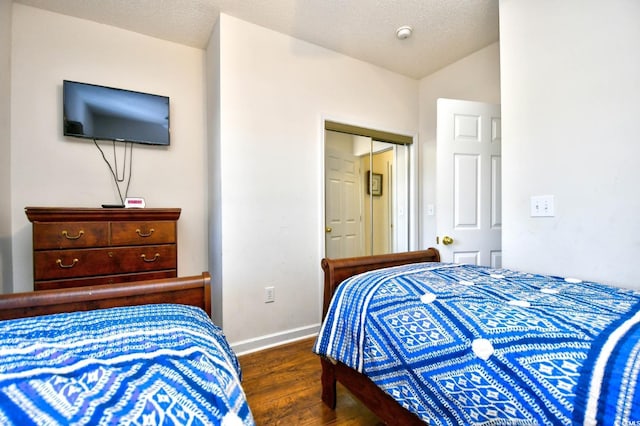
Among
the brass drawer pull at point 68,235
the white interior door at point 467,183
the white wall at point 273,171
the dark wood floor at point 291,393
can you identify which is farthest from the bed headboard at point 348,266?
the brass drawer pull at point 68,235

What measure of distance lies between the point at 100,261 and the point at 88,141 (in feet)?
3.53

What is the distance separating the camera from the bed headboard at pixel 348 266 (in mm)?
1558

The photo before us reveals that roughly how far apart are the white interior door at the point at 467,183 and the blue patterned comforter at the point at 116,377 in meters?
2.16

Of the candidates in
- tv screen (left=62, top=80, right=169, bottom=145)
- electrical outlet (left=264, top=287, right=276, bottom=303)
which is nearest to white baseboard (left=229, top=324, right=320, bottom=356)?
electrical outlet (left=264, top=287, right=276, bottom=303)

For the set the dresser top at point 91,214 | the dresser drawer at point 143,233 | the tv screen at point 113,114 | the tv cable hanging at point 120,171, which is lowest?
the dresser drawer at point 143,233

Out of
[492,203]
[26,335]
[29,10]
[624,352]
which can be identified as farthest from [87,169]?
[492,203]

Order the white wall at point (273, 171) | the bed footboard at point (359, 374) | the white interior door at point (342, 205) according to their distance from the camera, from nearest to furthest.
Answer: the bed footboard at point (359, 374)
the white wall at point (273, 171)
the white interior door at point (342, 205)

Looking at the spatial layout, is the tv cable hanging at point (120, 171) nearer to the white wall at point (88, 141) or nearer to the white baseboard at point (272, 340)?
the white wall at point (88, 141)

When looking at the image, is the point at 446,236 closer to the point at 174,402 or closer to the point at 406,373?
the point at 406,373

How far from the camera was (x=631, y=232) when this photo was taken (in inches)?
55.0

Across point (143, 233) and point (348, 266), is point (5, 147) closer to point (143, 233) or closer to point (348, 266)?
point (143, 233)

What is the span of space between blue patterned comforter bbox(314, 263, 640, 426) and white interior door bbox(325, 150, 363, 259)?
4.96 feet

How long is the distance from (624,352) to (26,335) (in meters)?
1.54

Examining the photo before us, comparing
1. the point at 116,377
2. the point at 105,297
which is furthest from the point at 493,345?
the point at 105,297
